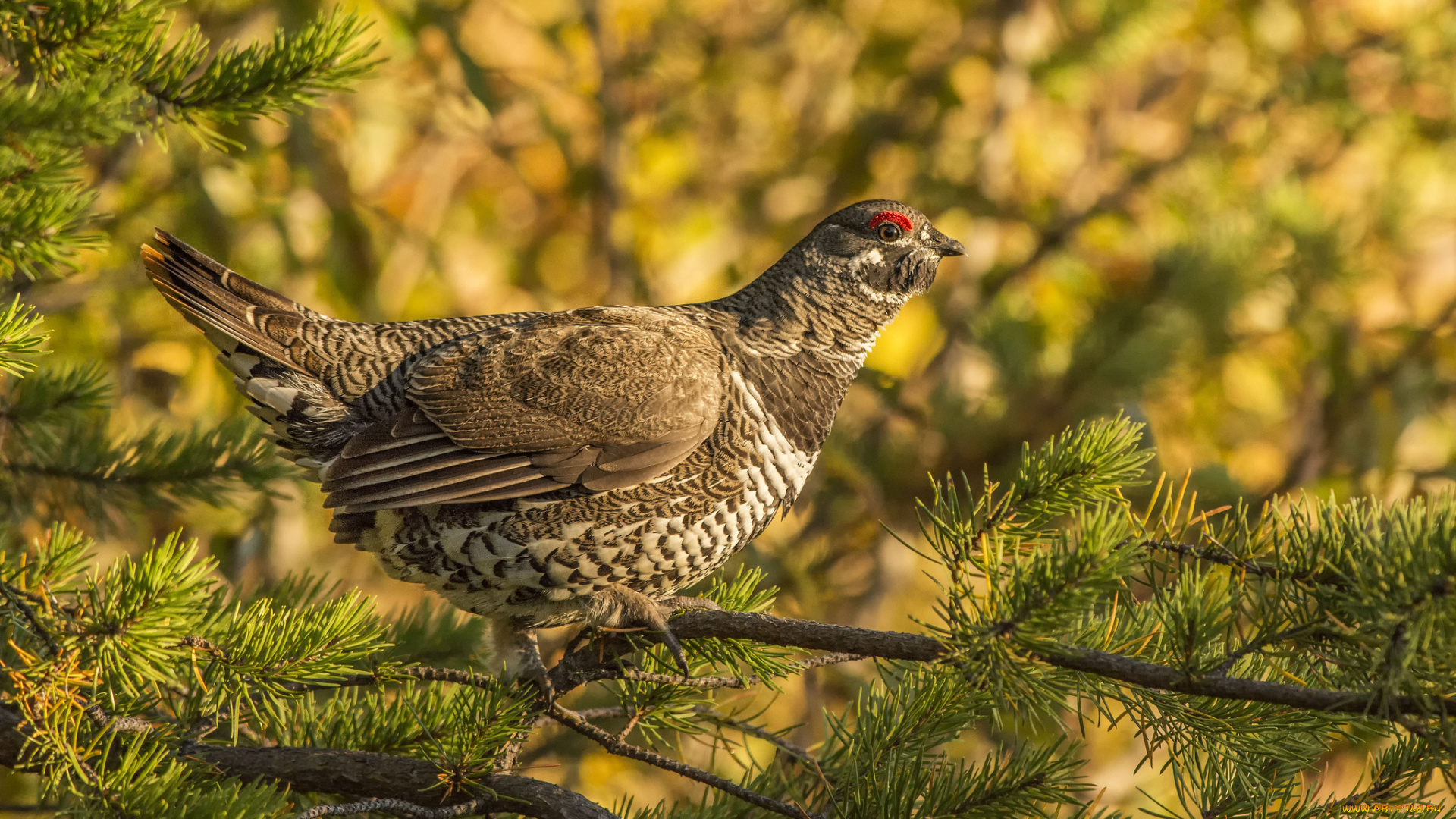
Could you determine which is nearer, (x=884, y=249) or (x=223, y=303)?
(x=223, y=303)

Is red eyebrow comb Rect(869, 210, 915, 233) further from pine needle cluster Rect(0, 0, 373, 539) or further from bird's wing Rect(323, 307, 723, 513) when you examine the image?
pine needle cluster Rect(0, 0, 373, 539)

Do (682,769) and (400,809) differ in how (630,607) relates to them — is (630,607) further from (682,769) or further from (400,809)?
(400,809)

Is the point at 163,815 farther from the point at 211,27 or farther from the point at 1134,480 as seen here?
the point at 211,27

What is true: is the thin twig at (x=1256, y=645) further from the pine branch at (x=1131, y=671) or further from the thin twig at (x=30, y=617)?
the thin twig at (x=30, y=617)

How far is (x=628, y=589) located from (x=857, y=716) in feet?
2.83

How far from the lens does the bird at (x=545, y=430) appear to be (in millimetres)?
3002

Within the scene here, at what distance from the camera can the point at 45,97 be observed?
1.82 m

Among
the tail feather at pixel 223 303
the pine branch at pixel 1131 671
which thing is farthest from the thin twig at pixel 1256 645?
the tail feather at pixel 223 303

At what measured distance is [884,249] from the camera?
3588 mm

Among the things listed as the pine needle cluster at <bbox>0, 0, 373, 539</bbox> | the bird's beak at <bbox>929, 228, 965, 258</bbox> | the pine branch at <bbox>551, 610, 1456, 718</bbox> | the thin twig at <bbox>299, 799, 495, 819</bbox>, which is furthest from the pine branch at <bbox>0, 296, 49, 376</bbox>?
the bird's beak at <bbox>929, 228, 965, 258</bbox>

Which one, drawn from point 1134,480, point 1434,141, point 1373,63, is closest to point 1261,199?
point 1434,141

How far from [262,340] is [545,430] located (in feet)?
3.08

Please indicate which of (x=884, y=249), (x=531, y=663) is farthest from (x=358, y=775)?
(x=884, y=249)

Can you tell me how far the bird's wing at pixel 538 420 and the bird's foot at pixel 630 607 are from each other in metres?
0.29
